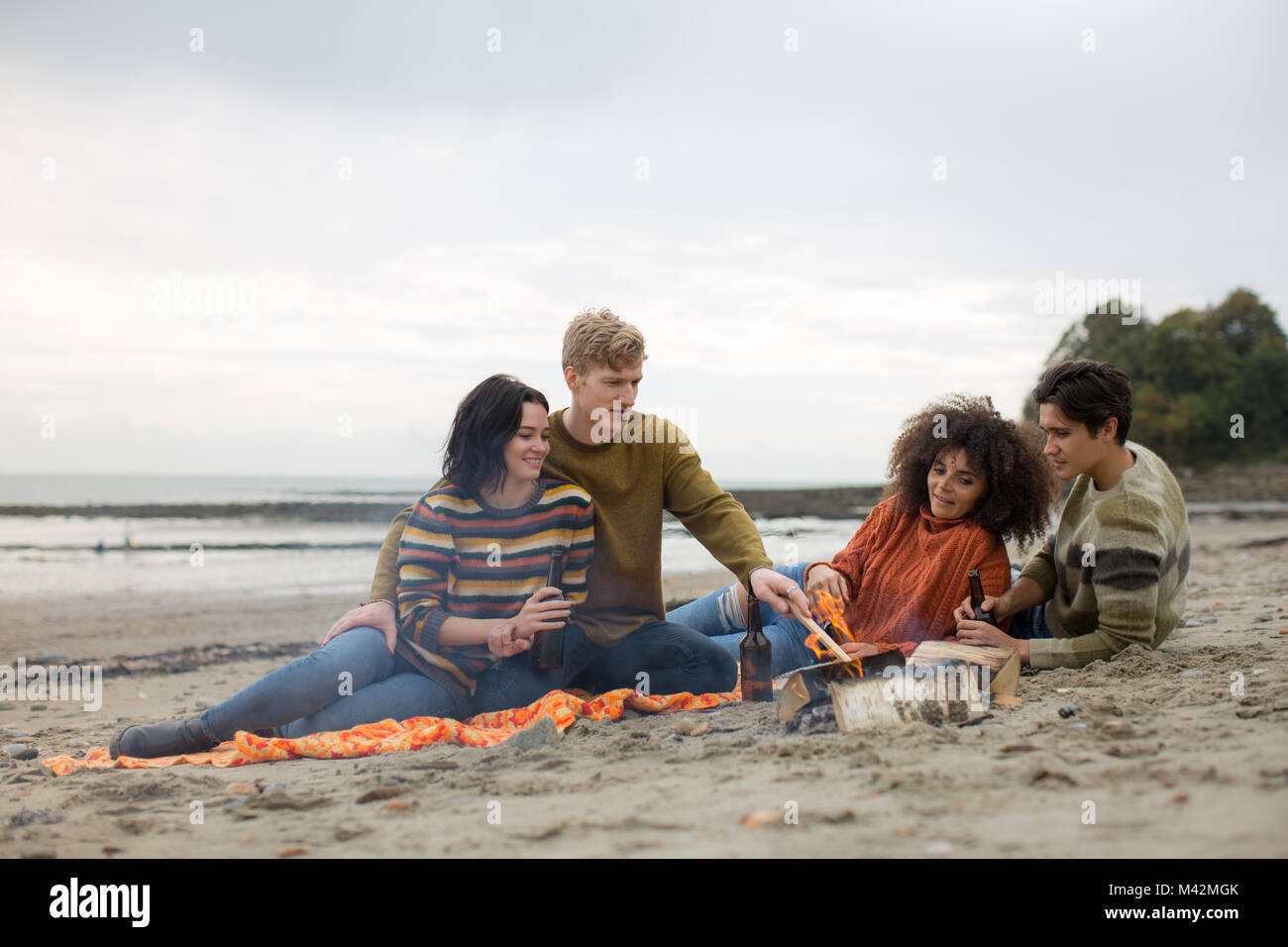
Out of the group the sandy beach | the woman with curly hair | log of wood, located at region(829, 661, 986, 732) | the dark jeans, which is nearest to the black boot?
the sandy beach

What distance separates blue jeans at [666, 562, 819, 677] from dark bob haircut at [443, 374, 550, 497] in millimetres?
1371

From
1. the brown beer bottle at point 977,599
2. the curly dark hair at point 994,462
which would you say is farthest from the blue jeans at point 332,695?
the curly dark hair at point 994,462

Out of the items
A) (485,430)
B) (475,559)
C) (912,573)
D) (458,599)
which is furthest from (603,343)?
(912,573)

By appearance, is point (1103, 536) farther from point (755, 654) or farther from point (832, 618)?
point (755, 654)

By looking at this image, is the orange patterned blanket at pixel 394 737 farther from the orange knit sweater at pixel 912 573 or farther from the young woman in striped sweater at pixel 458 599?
the orange knit sweater at pixel 912 573

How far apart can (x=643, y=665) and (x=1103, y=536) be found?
6.62ft

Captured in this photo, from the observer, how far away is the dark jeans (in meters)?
4.33

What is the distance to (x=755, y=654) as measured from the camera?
14.7 ft

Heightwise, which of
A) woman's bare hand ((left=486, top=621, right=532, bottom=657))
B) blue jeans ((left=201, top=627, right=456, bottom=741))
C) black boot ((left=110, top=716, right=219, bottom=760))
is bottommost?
black boot ((left=110, top=716, right=219, bottom=760))

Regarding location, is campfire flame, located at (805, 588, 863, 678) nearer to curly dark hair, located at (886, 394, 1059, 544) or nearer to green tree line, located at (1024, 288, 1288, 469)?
curly dark hair, located at (886, 394, 1059, 544)

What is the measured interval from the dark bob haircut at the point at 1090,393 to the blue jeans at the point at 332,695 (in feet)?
9.48

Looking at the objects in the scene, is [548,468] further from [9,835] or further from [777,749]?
Result: [9,835]

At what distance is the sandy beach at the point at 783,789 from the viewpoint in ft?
6.95
